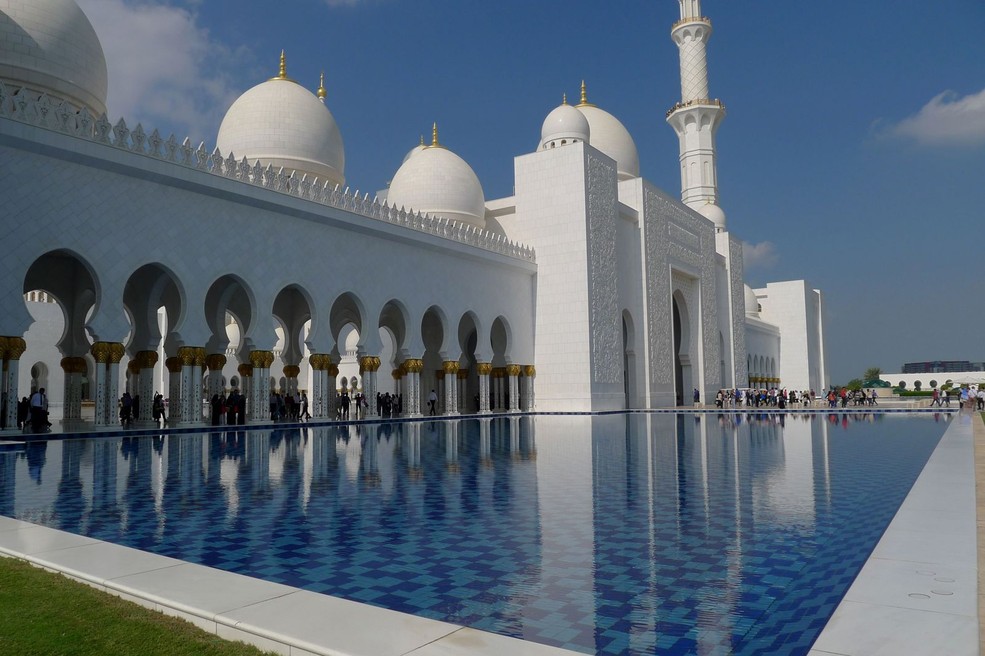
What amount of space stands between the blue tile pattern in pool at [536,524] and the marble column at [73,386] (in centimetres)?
469

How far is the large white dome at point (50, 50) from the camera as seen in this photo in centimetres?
1030

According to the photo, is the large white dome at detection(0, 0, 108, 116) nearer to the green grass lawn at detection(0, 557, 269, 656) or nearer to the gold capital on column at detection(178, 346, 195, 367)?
the gold capital on column at detection(178, 346, 195, 367)

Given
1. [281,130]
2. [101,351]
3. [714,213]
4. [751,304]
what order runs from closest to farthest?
[101,351]
[281,130]
[714,213]
[751,304]

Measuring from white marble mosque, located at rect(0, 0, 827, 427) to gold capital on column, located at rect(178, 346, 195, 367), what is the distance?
5 cm

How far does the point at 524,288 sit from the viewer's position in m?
17.2

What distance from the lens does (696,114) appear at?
982 inches

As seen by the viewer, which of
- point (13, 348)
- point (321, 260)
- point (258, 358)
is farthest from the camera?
point (321, 260)

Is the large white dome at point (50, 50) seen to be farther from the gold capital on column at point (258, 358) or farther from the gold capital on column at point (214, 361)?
the gold capital on column at point (258, 358)

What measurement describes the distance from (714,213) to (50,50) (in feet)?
69.7

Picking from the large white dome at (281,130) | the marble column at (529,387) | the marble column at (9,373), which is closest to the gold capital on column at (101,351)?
the marble column at (9,373)

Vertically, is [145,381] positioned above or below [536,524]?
above

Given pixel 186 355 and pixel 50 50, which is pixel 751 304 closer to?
pixel 186 355

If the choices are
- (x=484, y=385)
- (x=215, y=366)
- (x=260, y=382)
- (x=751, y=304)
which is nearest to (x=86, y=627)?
(x=260, y=382)

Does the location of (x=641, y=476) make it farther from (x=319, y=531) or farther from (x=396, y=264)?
(x=396, y=264)
